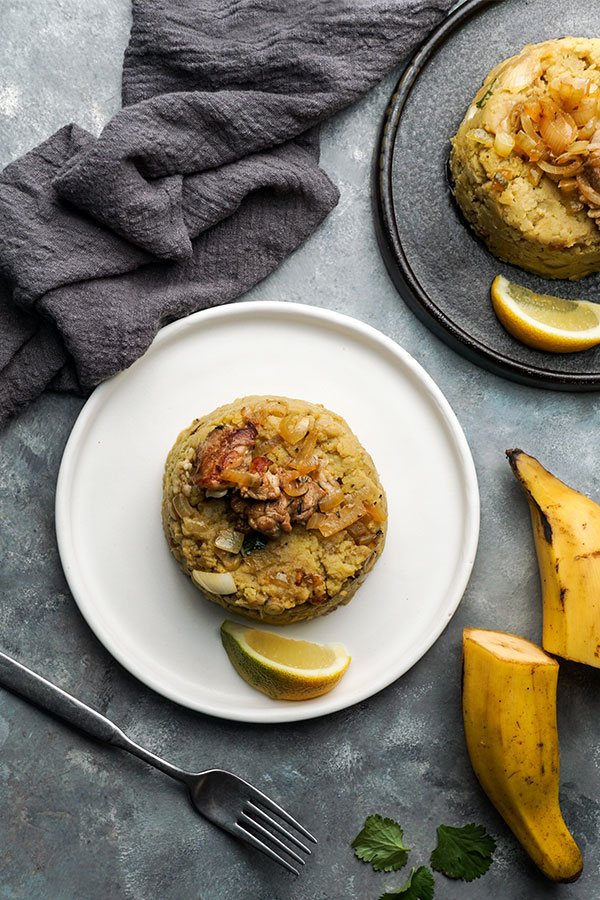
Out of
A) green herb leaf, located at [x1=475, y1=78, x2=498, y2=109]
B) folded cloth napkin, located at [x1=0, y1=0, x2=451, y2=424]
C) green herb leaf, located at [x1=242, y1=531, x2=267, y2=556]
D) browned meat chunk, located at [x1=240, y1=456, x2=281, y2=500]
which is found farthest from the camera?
green herb leaf, located at [x1=475, y1=78, x2=498, y2=109]

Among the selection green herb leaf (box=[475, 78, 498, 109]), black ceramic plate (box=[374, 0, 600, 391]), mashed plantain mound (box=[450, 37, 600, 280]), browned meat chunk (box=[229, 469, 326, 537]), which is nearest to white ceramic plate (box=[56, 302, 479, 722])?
black ceramic plate (box=[374, 0, 600, 391])

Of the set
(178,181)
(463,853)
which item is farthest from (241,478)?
(463,853)

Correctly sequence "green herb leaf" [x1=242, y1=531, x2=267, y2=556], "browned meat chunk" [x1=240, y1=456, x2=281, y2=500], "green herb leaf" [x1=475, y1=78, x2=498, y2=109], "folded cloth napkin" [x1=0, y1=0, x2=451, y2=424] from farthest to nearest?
"green herb leaf" [x1=475, y1=78, x2=498, y2=109], "folded cloth napkin" [x1=0, y1=0, x2=451, y2=424], "green herb leaf" [x1=242, y1=531, x2=267, y2=556], "browned meat chunk" [x1=240, y1=456, x2=281, y2=500]

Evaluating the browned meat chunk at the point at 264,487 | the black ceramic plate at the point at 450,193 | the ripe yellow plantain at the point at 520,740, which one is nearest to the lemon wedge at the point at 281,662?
the ripe yellow plantain at the point at 520,740

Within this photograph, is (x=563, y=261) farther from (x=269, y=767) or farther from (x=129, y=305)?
(x=269, y=767)

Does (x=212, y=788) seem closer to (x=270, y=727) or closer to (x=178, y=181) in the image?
(x=270, y=727)

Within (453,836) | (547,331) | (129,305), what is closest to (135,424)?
(129,305)

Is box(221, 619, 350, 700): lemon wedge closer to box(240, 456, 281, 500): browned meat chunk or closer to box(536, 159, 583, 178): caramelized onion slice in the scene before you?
box(240, 456, 281, 500): browned meat chunk
